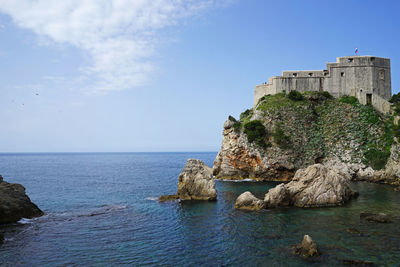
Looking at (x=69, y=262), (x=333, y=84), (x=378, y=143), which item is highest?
(x=333, y=84)

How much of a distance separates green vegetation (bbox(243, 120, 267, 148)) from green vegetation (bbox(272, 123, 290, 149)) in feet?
6.66

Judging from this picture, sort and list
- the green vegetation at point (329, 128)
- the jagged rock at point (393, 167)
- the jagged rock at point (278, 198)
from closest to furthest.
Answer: the jagged rock at point (278, 198)
the jagged rock at point (393, 167)
the green vegetation at point (329, 128)

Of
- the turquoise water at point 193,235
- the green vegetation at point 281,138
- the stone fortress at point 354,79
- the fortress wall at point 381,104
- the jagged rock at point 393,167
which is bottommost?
the turquoise water at point 193,235

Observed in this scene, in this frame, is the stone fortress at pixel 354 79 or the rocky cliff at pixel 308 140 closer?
the rocky cliff at pixel 308 140

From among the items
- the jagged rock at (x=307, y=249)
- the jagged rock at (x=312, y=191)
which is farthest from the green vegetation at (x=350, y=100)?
the jagged rock at (x=307, y=249)

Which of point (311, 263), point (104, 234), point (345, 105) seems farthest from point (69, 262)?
point (345, 105)

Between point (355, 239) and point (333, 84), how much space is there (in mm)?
47647

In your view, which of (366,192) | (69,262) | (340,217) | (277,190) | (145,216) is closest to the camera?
(69,262)

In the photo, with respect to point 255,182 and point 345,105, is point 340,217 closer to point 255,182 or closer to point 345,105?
point 255,182

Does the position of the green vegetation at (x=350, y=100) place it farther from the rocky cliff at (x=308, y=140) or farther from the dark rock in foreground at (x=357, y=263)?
the dark rock in foreground at (x=357, y=263)

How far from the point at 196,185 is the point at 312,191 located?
1330 cm

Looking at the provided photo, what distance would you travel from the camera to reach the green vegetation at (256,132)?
174 feet

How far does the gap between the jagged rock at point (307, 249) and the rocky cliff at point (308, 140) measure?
33.6 m

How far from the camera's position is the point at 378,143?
50406mm
